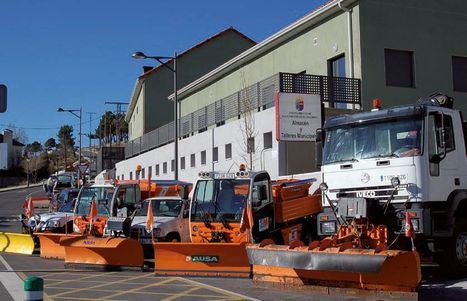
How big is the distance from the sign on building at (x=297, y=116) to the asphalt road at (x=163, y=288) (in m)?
8.73

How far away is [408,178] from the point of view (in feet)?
35.0

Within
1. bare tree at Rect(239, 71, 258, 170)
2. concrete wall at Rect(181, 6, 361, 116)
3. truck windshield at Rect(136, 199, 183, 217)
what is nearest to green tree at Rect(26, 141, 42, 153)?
concrete wall at Rect(181, 6, 361, 116)

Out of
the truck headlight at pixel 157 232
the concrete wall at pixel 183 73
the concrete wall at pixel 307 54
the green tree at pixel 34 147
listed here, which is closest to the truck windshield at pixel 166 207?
the truck headlight at pixel 157 232

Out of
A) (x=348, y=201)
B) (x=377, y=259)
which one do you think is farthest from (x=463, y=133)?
(x=377, y=259)

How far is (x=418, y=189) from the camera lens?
10.6 meters

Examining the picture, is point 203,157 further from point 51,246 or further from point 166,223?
point 166,223

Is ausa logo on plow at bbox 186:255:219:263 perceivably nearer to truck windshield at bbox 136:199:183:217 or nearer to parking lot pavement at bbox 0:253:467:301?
parking lot pavement at bbox 0:253:467:301

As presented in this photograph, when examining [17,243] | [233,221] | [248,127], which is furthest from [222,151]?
[233,221]

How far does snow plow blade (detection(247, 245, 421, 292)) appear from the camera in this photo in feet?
29.7

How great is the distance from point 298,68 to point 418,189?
1724 cm

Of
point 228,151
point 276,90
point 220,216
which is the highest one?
point 276,90

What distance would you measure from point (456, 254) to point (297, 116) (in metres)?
10.6

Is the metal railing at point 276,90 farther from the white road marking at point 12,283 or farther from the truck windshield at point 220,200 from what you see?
the white road marking at point 12,283

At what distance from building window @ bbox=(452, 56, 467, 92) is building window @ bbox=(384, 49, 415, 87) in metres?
2.29
